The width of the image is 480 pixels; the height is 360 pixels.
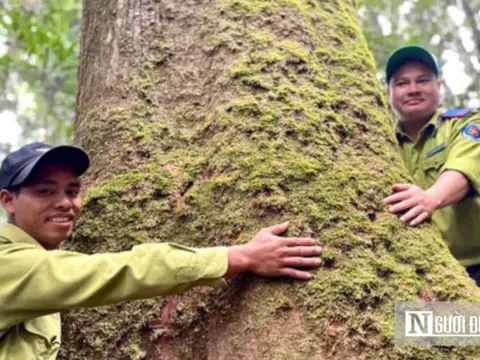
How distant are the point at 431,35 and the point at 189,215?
13.8 meters

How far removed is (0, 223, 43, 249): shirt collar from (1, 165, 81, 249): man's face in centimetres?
6

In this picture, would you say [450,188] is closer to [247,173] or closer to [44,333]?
[247,173]

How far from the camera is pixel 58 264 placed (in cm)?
219

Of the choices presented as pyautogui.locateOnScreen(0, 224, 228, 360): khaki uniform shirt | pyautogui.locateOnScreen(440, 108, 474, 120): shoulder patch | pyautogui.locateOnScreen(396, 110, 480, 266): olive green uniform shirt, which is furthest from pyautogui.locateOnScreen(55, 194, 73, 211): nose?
pyautogui.locateOnScreen(440, 108, 474, 120): shoulder patch

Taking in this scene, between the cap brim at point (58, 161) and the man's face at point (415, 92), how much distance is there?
2150mm

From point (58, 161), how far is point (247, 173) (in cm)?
82

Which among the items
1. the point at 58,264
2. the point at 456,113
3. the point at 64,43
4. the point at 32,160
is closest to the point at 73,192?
the point at 32,160

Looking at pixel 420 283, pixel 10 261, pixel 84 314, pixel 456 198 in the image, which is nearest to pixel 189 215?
pixel 84 314

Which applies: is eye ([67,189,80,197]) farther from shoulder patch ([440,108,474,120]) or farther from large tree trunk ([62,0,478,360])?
shoulder patch ([440,108,474,120])

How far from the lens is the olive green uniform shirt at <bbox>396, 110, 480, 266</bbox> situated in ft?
10.3

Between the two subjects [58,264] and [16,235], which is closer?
[58,264]

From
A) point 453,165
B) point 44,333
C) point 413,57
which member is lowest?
point 44,333

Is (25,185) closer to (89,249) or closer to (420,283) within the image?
(89,249)

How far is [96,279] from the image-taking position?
7.07ft
